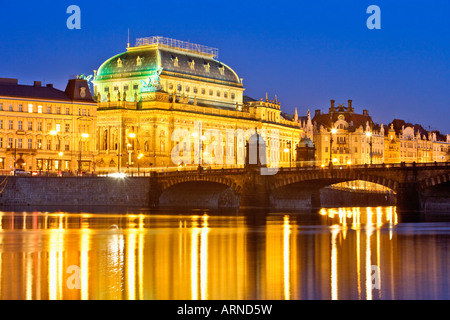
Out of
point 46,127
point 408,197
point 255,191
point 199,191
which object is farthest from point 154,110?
point 408,197

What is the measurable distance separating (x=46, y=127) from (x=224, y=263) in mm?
109060

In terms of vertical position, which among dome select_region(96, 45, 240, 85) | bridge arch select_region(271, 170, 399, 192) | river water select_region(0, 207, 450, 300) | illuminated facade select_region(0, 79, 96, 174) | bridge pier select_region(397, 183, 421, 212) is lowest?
river water select_region(0, 207, 450, 300)

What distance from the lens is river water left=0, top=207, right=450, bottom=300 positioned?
120 ft

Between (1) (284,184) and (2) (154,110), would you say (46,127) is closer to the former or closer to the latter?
(2) (154,110)

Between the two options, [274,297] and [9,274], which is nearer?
[274,297]

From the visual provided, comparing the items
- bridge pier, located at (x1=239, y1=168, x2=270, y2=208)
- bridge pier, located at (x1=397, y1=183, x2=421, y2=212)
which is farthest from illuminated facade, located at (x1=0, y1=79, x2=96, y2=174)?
bridge pier, located at (x1=397, y1=183, x2=421, y2=212)

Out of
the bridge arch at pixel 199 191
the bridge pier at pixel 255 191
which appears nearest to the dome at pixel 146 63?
the bridge arch at pixel 199 191

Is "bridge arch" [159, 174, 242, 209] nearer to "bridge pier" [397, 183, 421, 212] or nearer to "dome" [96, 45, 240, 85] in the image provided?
"bridge pier" [397, 183, 421, 212]

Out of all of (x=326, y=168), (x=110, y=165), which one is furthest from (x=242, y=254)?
(x=110, y=165)

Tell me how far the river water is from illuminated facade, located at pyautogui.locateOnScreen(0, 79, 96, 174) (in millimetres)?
77225
